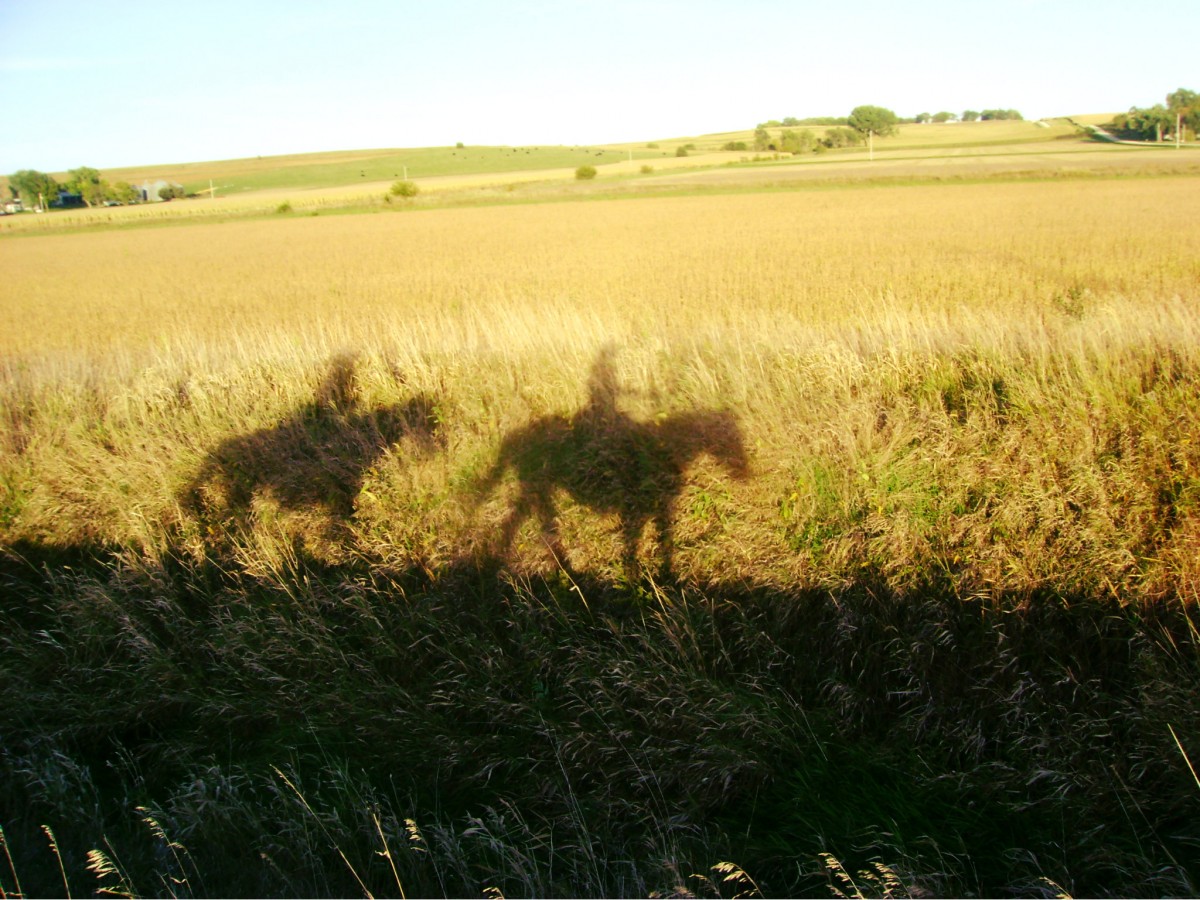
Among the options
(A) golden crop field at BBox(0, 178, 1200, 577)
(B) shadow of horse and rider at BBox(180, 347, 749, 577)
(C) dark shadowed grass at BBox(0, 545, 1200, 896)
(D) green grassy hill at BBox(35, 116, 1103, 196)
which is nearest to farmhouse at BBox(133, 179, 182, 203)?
(D) green grassy hill at BBox(35, 116, 1103, 196)

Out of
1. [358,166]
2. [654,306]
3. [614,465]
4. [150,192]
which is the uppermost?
[358,166]

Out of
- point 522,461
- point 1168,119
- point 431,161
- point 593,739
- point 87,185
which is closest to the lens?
point 593,739

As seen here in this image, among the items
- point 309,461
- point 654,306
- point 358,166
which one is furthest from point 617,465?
point 358,166

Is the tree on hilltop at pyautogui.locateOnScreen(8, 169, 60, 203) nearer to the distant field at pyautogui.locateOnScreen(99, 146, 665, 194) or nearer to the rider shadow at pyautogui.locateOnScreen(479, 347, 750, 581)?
the distant field at pyautogui.locateOnScreen(99, 146, 665, 194)

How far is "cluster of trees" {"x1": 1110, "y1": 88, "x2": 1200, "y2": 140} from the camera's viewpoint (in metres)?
68.7

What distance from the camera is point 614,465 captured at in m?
5.54

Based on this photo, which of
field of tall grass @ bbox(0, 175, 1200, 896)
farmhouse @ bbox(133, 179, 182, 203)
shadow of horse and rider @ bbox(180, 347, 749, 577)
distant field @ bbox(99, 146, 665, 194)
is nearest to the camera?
field of tall grass @ bbox(0, 175, 1200, 896)

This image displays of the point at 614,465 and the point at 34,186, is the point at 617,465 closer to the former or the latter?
the point at 614,465

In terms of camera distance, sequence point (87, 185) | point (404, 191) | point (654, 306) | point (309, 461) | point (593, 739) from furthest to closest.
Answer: point (87, 185), point (404, 191), point (654, 306), point (309, 461), point (593, 739)

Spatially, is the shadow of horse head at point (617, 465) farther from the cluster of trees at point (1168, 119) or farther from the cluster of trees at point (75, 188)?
the cluster of trees at point (75, 188)

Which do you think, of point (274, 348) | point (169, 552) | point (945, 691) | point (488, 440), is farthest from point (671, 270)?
point (945, 691)

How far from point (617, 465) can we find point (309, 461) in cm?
261

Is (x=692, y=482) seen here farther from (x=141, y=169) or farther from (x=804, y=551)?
(x=141, y=169)

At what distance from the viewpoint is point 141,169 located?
135500mm
